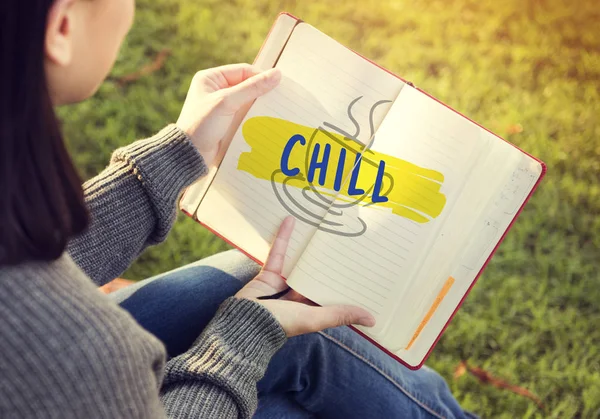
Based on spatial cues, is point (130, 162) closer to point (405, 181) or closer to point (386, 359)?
point (405, 181)

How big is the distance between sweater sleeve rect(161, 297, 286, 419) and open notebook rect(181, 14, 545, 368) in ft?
0.34

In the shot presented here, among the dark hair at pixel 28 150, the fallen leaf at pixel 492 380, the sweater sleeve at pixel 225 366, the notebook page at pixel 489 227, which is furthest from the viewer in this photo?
the fallen leaf at pixel 492 380

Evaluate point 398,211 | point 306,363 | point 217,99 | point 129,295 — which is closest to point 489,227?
Result: point 398,211

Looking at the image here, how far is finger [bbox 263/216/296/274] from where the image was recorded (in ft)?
3.06

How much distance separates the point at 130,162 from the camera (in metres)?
0.89

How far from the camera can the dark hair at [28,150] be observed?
520 mm

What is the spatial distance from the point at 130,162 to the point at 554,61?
1.44 metres

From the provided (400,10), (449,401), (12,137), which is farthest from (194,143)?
(400,10)

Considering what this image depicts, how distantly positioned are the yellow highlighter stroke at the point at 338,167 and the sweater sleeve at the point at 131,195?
0.10 m

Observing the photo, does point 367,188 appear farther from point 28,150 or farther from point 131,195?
point 28,150

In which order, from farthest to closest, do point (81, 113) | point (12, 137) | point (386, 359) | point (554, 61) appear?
point (554, 61)
point (81, 113)
point (386, 359)
point (12, 137)

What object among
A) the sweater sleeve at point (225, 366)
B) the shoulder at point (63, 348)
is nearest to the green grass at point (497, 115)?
the sweater sleeve at point (225, 366)

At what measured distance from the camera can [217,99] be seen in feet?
3.05

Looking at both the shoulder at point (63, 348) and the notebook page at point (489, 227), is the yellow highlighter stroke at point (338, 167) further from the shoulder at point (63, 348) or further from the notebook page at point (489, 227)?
the shoulder at point (63, 348)
